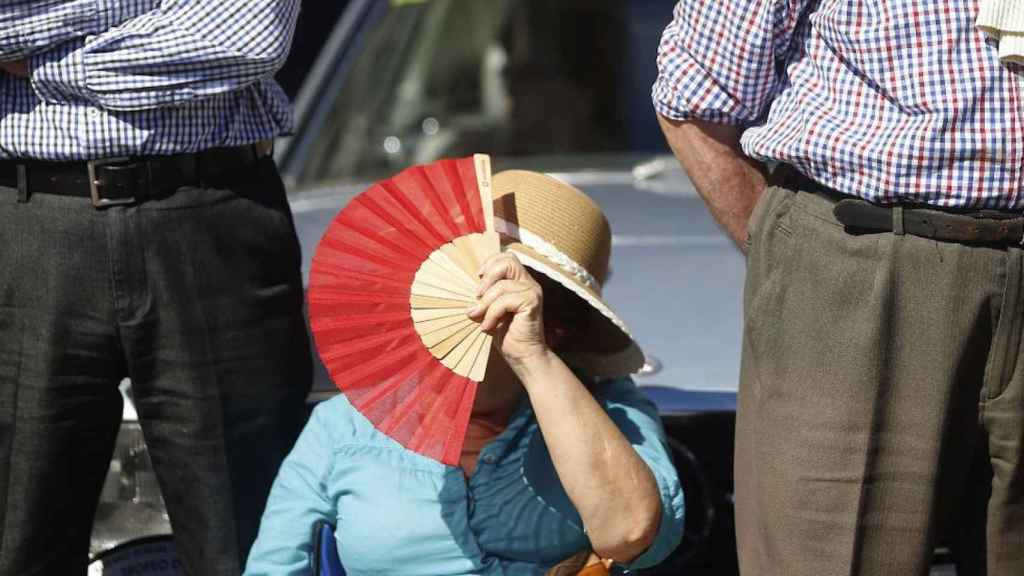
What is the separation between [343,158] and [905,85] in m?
2.38

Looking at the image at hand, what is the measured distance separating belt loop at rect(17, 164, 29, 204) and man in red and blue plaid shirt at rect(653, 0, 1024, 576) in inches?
37.3

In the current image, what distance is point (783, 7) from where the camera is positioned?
6.34 feet

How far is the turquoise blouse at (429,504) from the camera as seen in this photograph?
2172 millimetres

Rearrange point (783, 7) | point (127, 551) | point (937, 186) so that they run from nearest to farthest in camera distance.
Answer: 1. point (937, 186)
2. point (783, 7)
3. point (127, 551)

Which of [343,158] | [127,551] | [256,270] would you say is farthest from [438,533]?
[343,158]

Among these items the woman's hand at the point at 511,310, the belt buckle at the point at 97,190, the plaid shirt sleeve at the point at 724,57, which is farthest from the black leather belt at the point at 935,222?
the belt buckle at the point at 97,190

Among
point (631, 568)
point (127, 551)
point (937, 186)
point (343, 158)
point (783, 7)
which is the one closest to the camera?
point (937, 186)

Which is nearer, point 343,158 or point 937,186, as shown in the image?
point 937,186

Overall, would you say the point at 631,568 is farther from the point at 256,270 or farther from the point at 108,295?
the point at 108,295

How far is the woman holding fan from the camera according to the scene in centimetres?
202

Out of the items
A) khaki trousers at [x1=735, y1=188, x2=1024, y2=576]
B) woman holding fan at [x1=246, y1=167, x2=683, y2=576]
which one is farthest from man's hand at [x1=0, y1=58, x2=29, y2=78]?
khaki trousers at [x1=735, y1=188, x2=1024, y2=576]

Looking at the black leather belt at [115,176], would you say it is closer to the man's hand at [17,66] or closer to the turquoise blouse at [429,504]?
the man's hand at [17,66]

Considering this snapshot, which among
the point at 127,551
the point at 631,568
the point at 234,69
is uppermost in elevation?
the point at 234,69

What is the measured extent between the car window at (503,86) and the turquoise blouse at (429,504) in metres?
1.77
